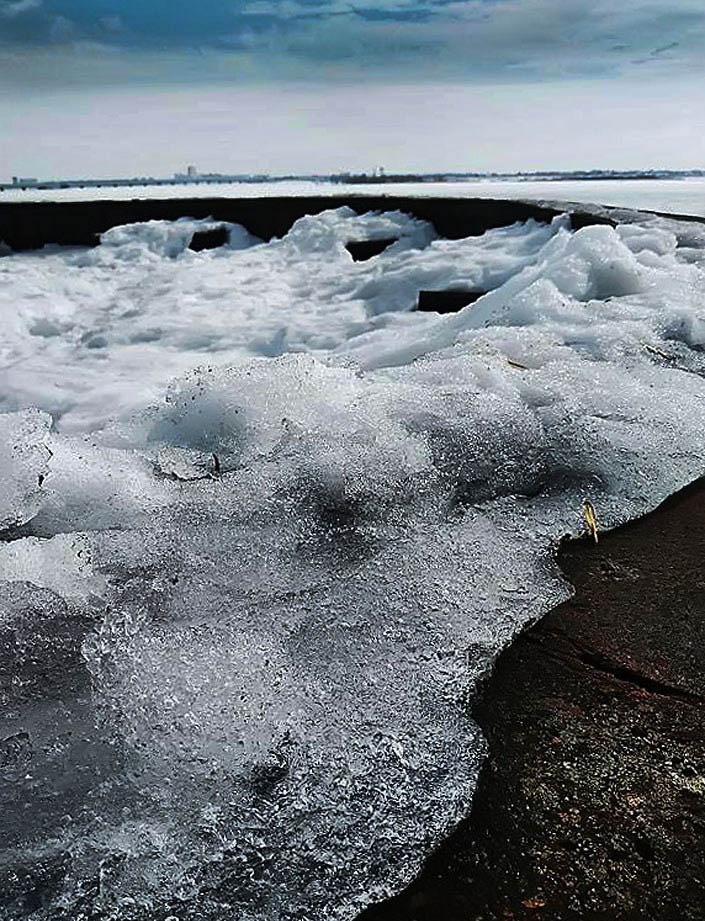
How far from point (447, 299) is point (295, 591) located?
459 cm

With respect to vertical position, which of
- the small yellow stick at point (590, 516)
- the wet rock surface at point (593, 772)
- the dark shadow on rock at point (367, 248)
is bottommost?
the wet rock surface at point (593, 772)

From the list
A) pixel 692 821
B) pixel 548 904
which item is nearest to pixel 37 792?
→ pixel 548 904

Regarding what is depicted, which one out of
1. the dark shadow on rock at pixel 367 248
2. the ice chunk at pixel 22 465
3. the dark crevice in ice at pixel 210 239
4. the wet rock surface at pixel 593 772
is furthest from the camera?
the dark crevice in ice at pixel 210 239

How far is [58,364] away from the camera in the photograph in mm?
5176

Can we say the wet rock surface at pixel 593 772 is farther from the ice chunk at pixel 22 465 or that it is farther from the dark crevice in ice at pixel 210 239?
the dark crevice in ice at pixel 210 239

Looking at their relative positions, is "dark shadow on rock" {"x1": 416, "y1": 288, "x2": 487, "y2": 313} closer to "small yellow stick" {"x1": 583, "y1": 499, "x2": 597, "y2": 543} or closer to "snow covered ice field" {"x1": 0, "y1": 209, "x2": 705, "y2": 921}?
"snow covered ice field" {"x1": 0, "y1": 209, "x2": 705, "y2": 921}

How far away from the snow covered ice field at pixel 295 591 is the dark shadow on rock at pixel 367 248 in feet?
16.2

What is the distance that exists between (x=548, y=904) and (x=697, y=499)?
1.17 metres

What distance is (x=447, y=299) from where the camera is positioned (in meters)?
5.80

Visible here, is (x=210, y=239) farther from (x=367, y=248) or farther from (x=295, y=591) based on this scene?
(x=295, y=591)

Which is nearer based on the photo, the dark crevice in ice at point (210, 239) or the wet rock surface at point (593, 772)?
the wet rock surface at point (593, 772)

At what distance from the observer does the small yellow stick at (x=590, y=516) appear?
5.57 feet

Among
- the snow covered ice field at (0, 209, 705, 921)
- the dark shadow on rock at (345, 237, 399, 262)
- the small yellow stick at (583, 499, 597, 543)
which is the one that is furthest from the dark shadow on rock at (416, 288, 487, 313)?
the small yellow stick at (583, 499, 597, 543)

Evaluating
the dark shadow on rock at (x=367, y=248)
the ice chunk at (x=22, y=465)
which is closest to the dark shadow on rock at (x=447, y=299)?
the dark shadow on rock at (x=367, y=248)
